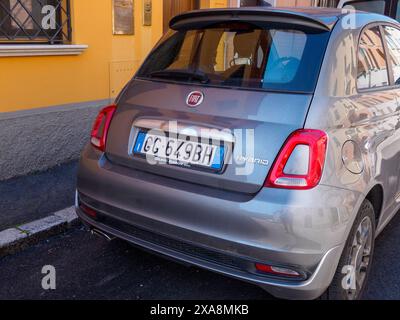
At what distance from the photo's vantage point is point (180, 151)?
2486mm

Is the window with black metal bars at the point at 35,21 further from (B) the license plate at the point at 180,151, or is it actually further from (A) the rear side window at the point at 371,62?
(A) the rear side window at the point at 371,62

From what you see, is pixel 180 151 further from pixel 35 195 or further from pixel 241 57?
pixel 35 195

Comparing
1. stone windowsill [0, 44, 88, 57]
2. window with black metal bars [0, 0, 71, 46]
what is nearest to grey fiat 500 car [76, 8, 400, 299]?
stone windowsill [0, 44, 88, 57]

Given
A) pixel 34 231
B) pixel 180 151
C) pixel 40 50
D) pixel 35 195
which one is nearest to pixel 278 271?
pixel 180 151

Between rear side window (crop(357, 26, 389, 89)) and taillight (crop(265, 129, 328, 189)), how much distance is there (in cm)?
65

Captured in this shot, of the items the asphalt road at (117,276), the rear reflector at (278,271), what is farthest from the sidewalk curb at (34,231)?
the rear reflector at (278,271)

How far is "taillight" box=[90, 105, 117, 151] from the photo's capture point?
286cm

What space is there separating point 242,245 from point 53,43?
344 cm

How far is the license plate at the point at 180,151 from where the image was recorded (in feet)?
7.79

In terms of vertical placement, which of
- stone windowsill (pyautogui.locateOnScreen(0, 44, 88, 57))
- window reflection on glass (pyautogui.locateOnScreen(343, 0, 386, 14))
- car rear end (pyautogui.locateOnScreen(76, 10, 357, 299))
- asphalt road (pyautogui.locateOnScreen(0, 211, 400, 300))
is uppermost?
window reflection on glass (pyautogui.locateOnScreen(343, 0, 386, 14))

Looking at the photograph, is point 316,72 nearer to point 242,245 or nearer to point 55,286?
point 242,245

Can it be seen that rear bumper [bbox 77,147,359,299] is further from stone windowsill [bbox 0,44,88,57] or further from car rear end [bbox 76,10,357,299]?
stone windowsill [bbox 0,44,88,57]

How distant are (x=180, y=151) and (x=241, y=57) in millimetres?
716
